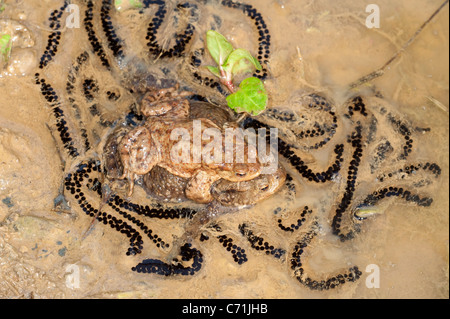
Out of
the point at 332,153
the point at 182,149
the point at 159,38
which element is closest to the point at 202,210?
the point at 182,149

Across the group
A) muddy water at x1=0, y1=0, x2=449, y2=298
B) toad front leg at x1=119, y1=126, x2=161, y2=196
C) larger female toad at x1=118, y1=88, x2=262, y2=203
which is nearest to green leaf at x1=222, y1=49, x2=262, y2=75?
muddy water at x1=0, y1=0, x2=449, y2=298

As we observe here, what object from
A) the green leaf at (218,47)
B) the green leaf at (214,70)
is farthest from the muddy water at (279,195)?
the green leaf at (214,70)

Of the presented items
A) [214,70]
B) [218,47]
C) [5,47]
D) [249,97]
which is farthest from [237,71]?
[5,47]

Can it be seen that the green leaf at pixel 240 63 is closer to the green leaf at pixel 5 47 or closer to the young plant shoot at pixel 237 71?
the young plant shoot at pixel 237 71

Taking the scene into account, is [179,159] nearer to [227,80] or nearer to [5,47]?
[227,80]

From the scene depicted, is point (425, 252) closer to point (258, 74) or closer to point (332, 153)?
point (332, 153)

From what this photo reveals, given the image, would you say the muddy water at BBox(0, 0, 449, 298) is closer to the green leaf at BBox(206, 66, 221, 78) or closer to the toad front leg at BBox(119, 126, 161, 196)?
the green leaf at BBox(206, 66, 221, 78)
